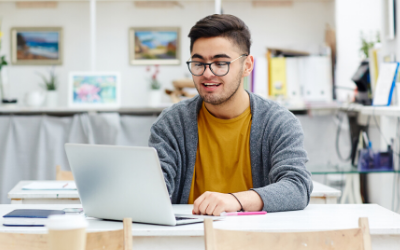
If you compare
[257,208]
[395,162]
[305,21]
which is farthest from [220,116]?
[305,21]

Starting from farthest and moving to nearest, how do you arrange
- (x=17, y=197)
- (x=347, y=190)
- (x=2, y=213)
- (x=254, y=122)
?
(x=347, y=190)
(x=17, y=197)
(x=254, y=122)
(x=2, y=213)

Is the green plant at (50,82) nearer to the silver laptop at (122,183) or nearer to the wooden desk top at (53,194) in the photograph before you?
the wooden desk top at (53,194)

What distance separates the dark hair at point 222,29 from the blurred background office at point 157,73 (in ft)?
4.83

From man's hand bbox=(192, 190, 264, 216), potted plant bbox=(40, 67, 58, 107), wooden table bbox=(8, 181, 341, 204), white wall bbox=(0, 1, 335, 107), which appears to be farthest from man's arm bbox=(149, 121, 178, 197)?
white wall bbox=(0, 1, 335, 107)

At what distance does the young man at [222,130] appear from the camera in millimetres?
1664

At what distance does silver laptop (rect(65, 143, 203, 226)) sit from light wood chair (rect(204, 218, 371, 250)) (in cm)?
23

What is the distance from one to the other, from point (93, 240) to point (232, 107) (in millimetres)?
890

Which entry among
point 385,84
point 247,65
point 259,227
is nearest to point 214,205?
point 259,227

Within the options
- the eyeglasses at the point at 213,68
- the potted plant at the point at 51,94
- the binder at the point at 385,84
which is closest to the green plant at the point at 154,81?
the potted plant at the point at 51,94

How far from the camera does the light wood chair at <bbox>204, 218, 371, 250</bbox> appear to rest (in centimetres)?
102

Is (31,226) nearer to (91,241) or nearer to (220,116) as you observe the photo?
(91,241)

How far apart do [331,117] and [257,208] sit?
2220mm

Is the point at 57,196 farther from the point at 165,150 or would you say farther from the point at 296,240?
the point at 296,240

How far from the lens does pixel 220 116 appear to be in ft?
5.95
